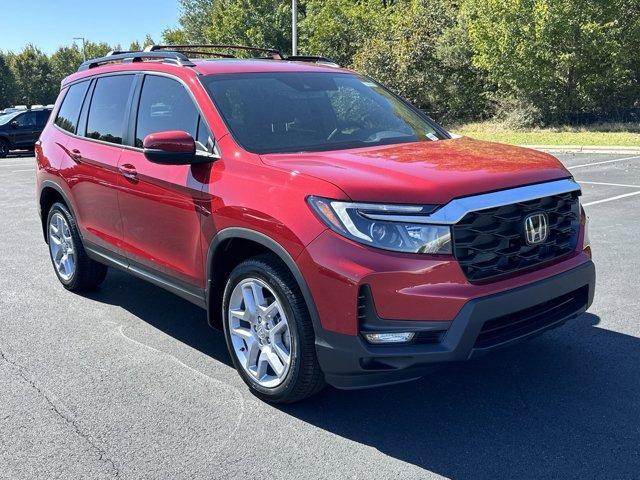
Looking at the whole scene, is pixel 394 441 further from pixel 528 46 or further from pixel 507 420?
pixel 528 46

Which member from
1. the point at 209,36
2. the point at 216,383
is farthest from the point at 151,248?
the point at 209,36

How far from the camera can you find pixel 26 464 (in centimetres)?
315

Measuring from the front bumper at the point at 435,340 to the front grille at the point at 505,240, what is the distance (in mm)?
125

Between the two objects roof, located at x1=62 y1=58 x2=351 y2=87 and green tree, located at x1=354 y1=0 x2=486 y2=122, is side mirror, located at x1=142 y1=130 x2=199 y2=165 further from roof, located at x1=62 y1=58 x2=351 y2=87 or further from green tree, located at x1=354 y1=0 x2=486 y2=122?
green tree, located at x1=354 y1=0 x2=486 y2=122

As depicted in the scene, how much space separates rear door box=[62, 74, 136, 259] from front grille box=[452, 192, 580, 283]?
2.69 meters

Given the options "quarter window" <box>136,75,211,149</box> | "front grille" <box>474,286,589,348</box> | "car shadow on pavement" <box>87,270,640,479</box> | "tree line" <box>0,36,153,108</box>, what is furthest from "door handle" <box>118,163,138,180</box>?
"tree line" <box>0,36,153,108</box>

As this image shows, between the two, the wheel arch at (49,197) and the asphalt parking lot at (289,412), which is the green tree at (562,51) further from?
the wheel arch at (49,197)

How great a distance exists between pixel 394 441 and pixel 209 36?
151 ft

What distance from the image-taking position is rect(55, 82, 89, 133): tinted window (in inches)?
221

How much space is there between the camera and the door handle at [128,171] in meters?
4.48

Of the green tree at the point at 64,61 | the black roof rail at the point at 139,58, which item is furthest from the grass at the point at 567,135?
the green tree at the point at 64,61

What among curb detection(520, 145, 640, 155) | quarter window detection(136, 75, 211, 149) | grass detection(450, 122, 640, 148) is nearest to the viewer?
quarter window detection(136, 75, 211, 149)

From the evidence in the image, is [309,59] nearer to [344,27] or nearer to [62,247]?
[62,247]

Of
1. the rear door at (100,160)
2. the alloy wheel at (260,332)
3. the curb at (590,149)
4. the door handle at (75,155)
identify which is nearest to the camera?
the alloy wheel at (260,332)
